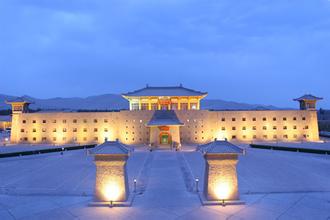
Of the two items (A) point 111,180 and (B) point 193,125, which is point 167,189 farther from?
(B) point 193,125

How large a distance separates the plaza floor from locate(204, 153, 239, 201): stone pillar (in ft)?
2.10

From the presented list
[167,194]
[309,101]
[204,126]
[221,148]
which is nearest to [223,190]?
[221,148]

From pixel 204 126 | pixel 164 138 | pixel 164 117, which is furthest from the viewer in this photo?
pixel 204 126

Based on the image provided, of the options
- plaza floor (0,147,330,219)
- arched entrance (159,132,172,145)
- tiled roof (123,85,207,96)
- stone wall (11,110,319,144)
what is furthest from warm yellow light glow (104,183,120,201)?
tiled roof (123,85,207,96)

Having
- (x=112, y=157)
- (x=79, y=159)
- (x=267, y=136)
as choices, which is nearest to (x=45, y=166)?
(x=79, y=159)

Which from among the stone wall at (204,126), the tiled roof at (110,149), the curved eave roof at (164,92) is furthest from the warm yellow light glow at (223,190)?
the curved eave roof at (164,92)

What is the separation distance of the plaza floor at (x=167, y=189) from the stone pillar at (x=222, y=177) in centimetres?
64

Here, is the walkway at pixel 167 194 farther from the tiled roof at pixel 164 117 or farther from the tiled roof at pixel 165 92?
the tiled roof at pixel 165 92

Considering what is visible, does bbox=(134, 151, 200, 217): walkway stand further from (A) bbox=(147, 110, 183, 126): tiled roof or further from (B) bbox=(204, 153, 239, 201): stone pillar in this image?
(A) bbox=(147, 110, 183, 126): tiled roof

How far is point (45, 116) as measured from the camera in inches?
1432

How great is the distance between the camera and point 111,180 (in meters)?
11.5

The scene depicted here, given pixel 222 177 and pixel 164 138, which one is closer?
pixel 222 177

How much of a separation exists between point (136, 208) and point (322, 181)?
1266 centimetres

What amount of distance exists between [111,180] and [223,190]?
554 centimetres
